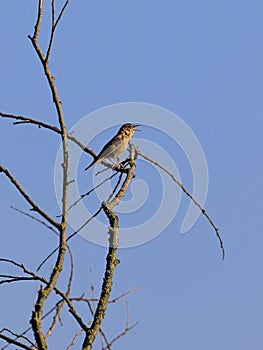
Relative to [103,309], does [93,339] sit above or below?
below

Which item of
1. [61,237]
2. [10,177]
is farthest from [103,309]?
[10,177]

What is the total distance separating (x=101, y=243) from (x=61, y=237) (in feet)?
2.25

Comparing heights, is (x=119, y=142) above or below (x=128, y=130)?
below

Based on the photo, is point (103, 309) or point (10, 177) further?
point (103, 309)

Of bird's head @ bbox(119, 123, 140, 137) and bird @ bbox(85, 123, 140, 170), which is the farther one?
bird's head @ bbox(119, 123, 140, 137)

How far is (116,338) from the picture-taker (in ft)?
12.9

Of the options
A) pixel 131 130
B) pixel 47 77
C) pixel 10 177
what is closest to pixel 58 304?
pixel 10 177

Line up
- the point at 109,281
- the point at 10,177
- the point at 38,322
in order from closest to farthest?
1. the point at 38,322
2. the point at 10,177
3. the point at 109,281

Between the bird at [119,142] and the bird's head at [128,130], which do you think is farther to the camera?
the bird's head at [128,130]

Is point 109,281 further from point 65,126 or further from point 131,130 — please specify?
point 131,130

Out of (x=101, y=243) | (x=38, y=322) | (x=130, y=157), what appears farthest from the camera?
(x=130, y=157)

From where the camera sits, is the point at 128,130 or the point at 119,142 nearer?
the point at 119,142

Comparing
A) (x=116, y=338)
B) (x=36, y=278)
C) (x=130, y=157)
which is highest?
(x=130, y=157)

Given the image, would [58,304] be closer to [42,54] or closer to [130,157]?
[130,157]
